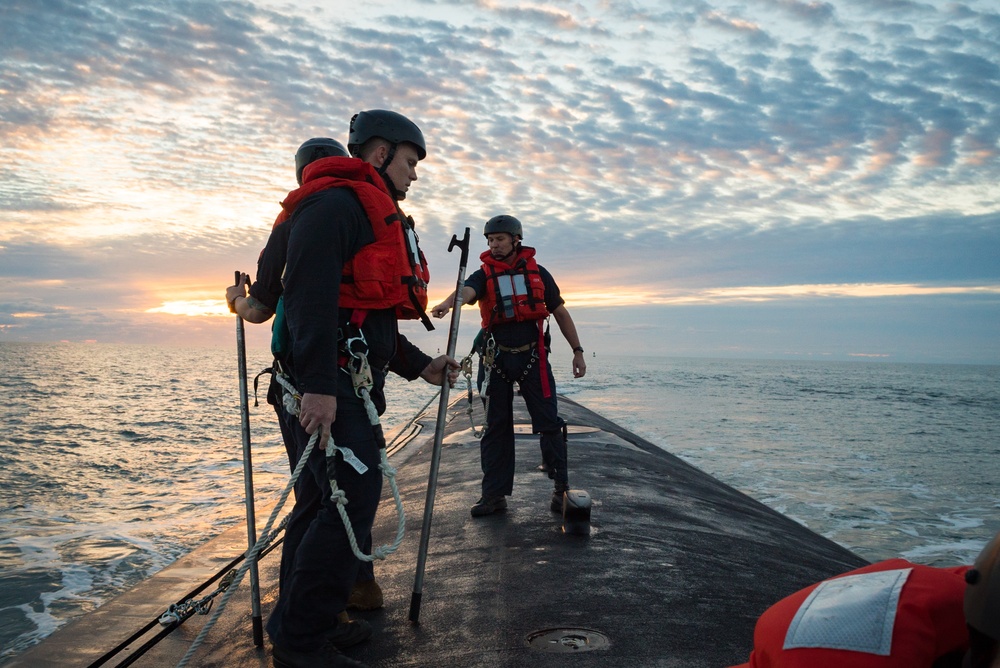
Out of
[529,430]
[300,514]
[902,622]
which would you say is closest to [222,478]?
[529,430]

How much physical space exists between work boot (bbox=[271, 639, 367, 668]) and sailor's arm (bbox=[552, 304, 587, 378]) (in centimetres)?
400

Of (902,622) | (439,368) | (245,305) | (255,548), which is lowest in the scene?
(255,548)

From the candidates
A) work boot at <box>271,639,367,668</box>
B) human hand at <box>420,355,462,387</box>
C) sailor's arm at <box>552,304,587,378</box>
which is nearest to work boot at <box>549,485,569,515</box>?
sailor's arm at <box>552,304,587,378</box>

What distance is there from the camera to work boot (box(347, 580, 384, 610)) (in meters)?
3.89

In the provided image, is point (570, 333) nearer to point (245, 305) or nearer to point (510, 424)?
point (510, 424)

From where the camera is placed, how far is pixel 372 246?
3.21 m

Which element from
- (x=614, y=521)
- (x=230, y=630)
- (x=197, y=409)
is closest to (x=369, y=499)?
(x=230, y=630)

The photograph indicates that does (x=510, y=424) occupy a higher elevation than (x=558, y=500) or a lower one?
higher

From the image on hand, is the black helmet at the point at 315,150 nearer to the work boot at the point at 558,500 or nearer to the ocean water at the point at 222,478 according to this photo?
the work boot at the point at 558,500

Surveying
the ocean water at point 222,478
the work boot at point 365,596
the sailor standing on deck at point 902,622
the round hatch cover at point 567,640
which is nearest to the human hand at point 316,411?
the work boot at point 365,596

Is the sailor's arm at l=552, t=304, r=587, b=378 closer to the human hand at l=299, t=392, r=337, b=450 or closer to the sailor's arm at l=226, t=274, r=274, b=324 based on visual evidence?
the sailor's arm at l=226, t=274, r=274, b=324

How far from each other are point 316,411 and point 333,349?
0.85 feet

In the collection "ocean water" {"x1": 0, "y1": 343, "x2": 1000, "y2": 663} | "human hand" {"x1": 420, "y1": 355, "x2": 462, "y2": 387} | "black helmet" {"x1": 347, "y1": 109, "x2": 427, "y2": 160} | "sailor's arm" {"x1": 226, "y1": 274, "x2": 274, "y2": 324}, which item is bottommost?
"ocean water" {"x1": 0, "y1": 343, "x2": 1000, "y2": 663}

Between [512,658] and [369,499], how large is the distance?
1.02 meters
